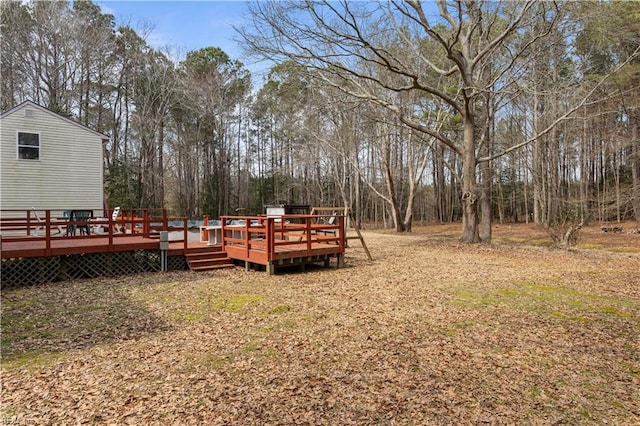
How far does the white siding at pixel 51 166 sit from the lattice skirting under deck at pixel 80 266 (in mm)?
7478

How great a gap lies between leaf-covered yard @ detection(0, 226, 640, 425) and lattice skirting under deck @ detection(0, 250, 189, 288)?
0.52 metres

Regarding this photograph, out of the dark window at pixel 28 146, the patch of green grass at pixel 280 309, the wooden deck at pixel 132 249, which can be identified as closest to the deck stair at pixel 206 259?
the wooden deck at pixel 132 249

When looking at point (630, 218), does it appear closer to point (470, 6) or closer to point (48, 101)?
point (470, 6)

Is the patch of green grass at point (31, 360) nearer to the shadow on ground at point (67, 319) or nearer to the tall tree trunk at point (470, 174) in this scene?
the shadow on ground at point (67, 319)

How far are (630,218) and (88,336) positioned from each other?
93.4 ft

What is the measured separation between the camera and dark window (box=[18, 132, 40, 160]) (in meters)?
13.1

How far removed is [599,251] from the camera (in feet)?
38.0

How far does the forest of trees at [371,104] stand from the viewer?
11.6 meters

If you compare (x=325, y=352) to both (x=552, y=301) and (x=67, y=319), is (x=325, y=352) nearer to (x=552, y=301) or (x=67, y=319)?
(x=67, y=319)

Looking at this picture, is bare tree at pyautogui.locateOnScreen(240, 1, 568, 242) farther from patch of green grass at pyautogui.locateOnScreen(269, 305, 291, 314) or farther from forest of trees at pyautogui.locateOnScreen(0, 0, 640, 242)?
patch of green grass at pyautogui.locateOnScreen(269, 305, 291, 314)

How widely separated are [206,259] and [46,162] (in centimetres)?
900

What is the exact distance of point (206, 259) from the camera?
29.9ft

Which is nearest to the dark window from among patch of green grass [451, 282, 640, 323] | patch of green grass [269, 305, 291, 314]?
patch of green grass [269, 305, 291, 314]

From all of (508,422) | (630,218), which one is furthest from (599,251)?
(630,218)
